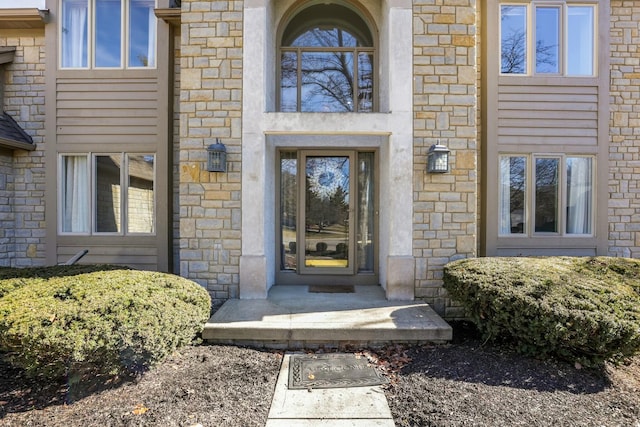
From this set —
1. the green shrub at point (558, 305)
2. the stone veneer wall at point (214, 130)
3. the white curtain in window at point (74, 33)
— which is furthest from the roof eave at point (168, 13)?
the green shrub at point (558, 305)

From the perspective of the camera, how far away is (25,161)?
233 inches

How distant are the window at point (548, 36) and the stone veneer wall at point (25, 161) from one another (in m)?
7.98

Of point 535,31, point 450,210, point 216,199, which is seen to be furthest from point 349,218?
point 535,31

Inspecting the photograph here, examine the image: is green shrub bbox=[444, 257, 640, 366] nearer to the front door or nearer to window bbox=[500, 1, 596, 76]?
the front door

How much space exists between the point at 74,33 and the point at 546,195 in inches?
337

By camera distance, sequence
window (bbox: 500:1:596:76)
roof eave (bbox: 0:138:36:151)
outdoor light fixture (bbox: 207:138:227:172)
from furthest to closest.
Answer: window (bbox: 500:1:596:76), roof eave (bbox: 0:138:36:151), outdoor light fixture (bbox: 207:138:227:172)

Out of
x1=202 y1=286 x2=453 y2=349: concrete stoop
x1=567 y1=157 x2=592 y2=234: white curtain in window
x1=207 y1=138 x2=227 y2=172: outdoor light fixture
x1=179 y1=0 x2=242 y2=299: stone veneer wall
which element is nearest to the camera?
x1=202 y1=286 x2=453 y2=349: concrete stoop

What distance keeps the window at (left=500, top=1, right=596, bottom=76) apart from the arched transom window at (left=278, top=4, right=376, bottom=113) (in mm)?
2350

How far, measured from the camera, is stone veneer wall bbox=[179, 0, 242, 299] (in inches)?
197

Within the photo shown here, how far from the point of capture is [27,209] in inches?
234

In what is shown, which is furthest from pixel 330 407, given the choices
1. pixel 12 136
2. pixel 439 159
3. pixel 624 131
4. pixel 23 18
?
pixel 23 18

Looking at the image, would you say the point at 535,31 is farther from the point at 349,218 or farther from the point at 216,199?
the point at 216,199

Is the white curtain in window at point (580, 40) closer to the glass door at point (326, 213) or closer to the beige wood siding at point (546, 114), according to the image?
the beige wood siding at point (546, 114)

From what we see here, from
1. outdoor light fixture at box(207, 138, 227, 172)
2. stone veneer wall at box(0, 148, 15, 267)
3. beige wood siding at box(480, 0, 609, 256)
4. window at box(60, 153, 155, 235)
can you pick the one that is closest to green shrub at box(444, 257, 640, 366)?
beige wood siding at box(480, 0, 609, 256)
